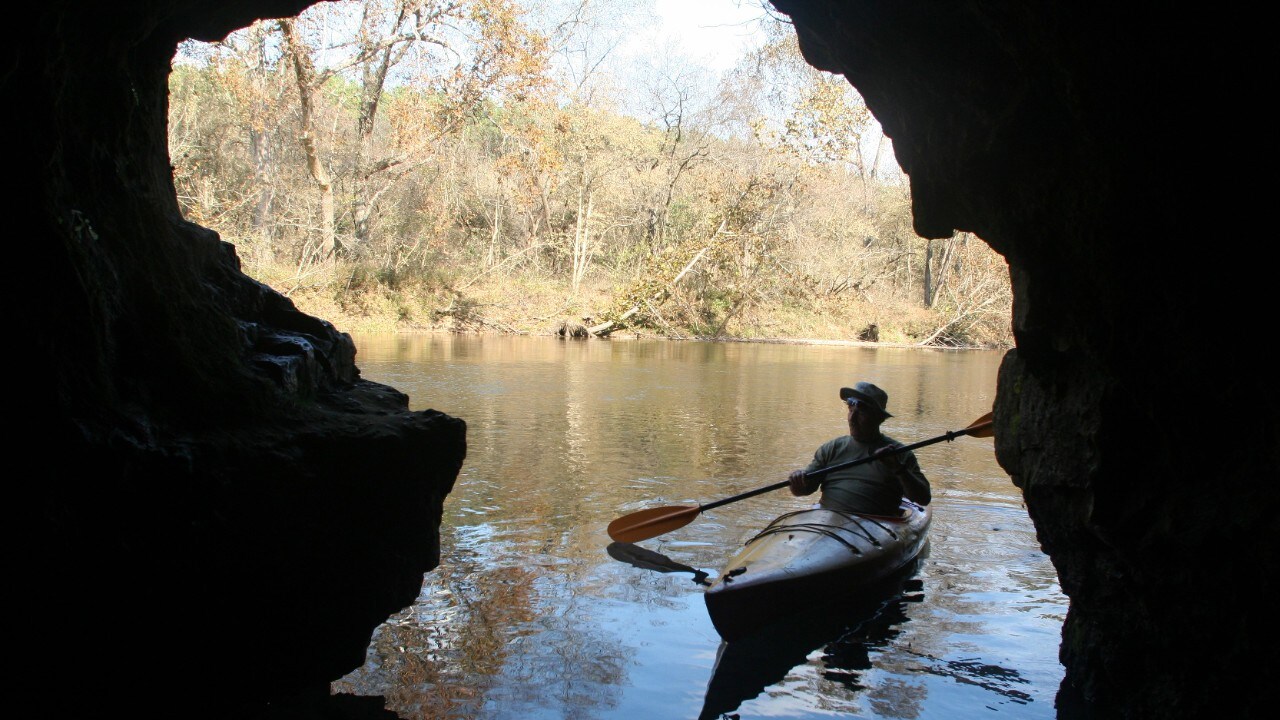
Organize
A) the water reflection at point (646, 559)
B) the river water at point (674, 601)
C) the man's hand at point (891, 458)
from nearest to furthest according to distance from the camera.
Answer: the river water at point (674, 601) → the water reflection at point (646, 559) → the man's hand at point (891, 458)

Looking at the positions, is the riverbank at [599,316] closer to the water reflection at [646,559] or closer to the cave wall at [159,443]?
the water reflection at [646,559]

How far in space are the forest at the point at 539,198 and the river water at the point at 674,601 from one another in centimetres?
1024

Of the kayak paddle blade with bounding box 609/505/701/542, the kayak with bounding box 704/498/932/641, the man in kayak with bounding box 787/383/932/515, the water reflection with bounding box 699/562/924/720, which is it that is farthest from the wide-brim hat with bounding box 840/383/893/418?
the kayak paddle blade with bounding box 609/505/701/542

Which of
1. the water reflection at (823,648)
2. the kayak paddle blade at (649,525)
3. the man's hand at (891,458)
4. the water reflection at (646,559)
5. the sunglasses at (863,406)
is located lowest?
the water reflection at (823,648)

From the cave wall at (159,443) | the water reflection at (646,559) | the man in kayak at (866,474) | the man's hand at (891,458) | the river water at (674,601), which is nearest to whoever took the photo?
the cave wall at (159,443)

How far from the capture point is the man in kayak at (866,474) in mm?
5352

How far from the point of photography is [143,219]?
333cm

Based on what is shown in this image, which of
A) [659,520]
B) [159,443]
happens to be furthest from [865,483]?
[159,443]

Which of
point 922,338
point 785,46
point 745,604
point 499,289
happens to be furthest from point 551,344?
point 745,604

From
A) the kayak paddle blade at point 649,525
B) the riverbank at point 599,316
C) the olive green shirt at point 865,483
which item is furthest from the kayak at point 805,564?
the riverbank at point 599,316

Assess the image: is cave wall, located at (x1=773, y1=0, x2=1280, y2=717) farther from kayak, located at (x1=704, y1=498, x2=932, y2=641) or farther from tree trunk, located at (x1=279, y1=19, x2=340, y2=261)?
tree trunk, located at (x1=279, y1=19, x2=340, y2=261)

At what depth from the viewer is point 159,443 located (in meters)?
2.95

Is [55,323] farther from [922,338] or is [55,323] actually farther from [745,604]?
[922,338]

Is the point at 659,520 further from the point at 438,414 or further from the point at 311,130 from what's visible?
the point at 311,130
